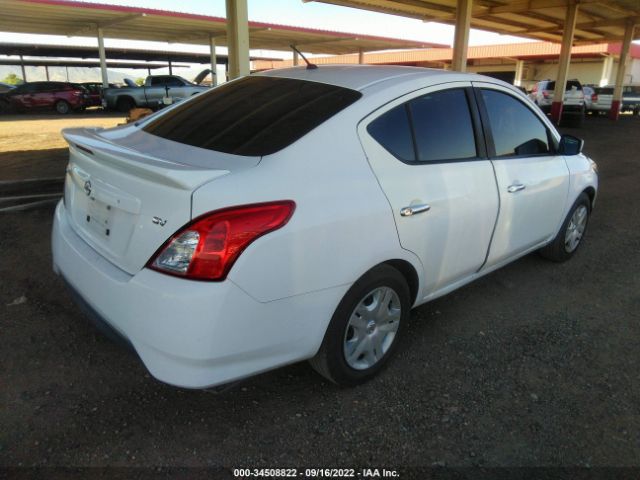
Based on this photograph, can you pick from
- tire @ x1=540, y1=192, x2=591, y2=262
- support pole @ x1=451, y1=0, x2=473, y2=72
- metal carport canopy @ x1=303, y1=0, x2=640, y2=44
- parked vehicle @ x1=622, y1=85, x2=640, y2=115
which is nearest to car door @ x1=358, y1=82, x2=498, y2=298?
tire @ x1=540, y1=192, x2=591, y2=262

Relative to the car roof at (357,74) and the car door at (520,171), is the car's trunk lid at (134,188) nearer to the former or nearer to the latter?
the car roof at (357,74)

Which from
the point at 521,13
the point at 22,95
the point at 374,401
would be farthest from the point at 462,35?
the point at 22,95

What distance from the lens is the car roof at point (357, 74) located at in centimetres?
266

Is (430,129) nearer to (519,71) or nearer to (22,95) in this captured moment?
(22,95)

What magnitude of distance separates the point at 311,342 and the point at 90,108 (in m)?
30.1

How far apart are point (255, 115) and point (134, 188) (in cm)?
81

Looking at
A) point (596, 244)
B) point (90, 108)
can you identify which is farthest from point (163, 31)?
point (596, 244)

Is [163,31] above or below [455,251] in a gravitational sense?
above

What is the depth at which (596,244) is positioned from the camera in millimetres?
5000

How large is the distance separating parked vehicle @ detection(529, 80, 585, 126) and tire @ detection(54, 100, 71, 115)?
72.3 ft

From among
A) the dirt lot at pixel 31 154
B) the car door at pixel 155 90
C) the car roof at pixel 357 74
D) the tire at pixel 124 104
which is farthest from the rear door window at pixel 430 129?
the tire at pixel 124 104

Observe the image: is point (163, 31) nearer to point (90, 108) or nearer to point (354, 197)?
point (90, 108)

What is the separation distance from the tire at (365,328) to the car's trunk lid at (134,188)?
0.80 metres

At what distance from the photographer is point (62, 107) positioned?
23.8 m
